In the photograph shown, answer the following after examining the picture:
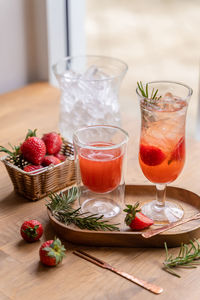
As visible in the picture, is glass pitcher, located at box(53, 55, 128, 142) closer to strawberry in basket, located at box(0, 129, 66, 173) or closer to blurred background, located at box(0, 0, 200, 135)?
strawberry in basket, located at box(0, 129, 66, 173)

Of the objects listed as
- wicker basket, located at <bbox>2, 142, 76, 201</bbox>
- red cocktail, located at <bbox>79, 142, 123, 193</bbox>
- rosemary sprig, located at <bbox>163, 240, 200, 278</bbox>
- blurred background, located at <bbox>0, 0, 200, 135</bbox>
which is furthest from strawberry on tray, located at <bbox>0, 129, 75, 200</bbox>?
blurred background, located at <bbox>0, 0, 200, 135</bbox>

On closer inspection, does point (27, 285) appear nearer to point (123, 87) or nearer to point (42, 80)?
point (42, 80)

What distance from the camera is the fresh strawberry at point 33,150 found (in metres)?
1.36

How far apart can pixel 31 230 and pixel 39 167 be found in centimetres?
23

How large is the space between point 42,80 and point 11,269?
141cm

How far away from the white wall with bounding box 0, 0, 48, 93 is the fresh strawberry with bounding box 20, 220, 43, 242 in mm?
1177

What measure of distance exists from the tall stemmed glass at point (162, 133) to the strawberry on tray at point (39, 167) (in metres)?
0.28

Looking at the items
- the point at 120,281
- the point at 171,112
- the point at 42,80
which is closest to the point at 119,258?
the point at 120,281

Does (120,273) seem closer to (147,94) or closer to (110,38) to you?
(147,94)

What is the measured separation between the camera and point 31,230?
121cm

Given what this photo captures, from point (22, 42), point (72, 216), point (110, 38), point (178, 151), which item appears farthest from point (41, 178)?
point (110, 38)

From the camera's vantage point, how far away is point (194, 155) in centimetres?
167

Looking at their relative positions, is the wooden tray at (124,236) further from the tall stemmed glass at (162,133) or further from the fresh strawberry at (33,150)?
the fresh strawberry at (33,150)

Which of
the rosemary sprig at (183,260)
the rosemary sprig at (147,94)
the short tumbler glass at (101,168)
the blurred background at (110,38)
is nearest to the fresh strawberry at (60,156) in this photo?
the short tumbler glass at (101,168)
